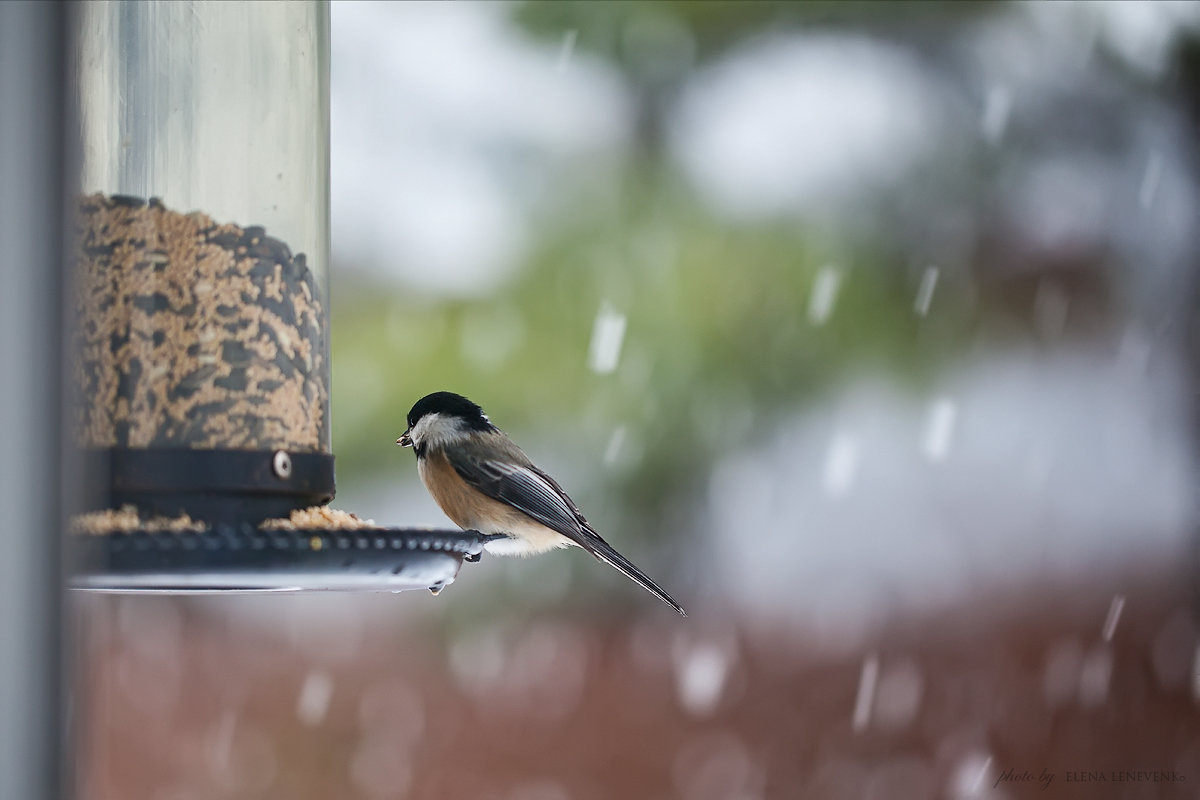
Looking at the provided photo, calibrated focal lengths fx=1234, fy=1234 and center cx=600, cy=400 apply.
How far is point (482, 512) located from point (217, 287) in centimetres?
69

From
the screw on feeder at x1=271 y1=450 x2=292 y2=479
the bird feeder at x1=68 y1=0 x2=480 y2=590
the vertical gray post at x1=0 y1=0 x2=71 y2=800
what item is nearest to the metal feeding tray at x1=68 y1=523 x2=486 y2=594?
the bird feeder at x1=68 y1=0 x2=480 y2=590

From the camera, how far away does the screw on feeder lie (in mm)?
1595

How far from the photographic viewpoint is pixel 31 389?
1.25ft

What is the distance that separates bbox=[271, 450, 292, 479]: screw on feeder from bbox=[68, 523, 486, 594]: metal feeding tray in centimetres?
11

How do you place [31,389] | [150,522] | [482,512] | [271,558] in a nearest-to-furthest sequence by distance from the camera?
1. [31,389]
2. [271,558]
3. [150,522]
4. [482,512]

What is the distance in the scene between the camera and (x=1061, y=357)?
3914 millimetres

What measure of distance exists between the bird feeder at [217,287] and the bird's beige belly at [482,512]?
40 centimetres

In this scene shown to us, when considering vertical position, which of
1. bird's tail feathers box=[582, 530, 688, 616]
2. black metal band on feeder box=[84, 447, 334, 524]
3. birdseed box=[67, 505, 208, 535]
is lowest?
bird's tail feathers box=[582, 530, 688, 616]

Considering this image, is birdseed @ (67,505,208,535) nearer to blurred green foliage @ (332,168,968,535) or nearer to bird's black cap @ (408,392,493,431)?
bird's black cap @ (408,392,493,431)

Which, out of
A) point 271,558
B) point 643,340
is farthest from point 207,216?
point 643,340

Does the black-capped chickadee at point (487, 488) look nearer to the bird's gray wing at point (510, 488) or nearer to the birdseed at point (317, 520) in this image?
the bird's gray wing at point (510, 488)

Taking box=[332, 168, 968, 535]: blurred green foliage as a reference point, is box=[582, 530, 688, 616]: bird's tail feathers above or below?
below

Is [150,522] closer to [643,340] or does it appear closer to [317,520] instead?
[317,520]

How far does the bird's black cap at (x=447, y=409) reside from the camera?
2.16 m
